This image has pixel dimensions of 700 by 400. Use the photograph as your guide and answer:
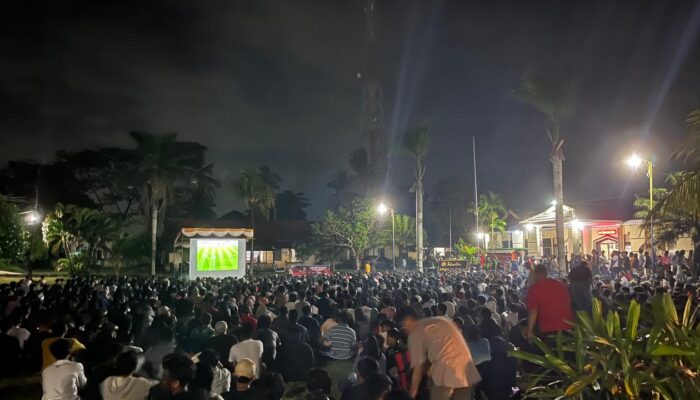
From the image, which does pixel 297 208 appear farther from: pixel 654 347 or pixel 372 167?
pixel 654 347

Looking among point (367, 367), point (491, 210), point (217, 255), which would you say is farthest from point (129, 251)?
point (367, 367)

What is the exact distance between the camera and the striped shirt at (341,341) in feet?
30.6

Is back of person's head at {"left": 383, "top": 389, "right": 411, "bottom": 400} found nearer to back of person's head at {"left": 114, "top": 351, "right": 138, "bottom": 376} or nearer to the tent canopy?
back of person's head at {"left": 114, "top": 351, "right": 138, "bottom": 376}

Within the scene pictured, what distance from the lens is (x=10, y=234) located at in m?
29.5

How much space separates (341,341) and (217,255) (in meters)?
21.0

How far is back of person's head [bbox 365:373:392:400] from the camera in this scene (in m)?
5.05

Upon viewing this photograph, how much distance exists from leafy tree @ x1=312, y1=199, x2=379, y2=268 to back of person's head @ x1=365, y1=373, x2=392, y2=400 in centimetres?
3705

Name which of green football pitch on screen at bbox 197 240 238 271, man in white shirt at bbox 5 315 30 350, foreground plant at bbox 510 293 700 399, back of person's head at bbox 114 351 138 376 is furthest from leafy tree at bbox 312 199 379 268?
foreground plant at bbox 510 293 700 399

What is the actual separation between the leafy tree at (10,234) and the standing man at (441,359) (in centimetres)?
3068

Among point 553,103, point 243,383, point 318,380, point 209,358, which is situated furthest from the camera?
point 553,103

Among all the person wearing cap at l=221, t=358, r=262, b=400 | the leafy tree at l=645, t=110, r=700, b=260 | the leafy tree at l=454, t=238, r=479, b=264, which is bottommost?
the person wearing cap at l=221, t=358, r=262, b=400

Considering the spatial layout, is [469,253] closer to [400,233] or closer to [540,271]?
[400,233]

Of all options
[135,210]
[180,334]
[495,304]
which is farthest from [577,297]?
[135,210]

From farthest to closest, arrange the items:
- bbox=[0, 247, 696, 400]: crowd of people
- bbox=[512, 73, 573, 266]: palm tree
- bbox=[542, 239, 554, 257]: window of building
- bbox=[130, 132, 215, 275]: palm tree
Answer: bbox=[542, 239, 554, 257]: window of building < bbox=[130, 132, 215, 275]: palm tree < bbox=[512, 73, 573, 266]: palm tree < bbox=[0, 247, 696, 400]: crowd of people
